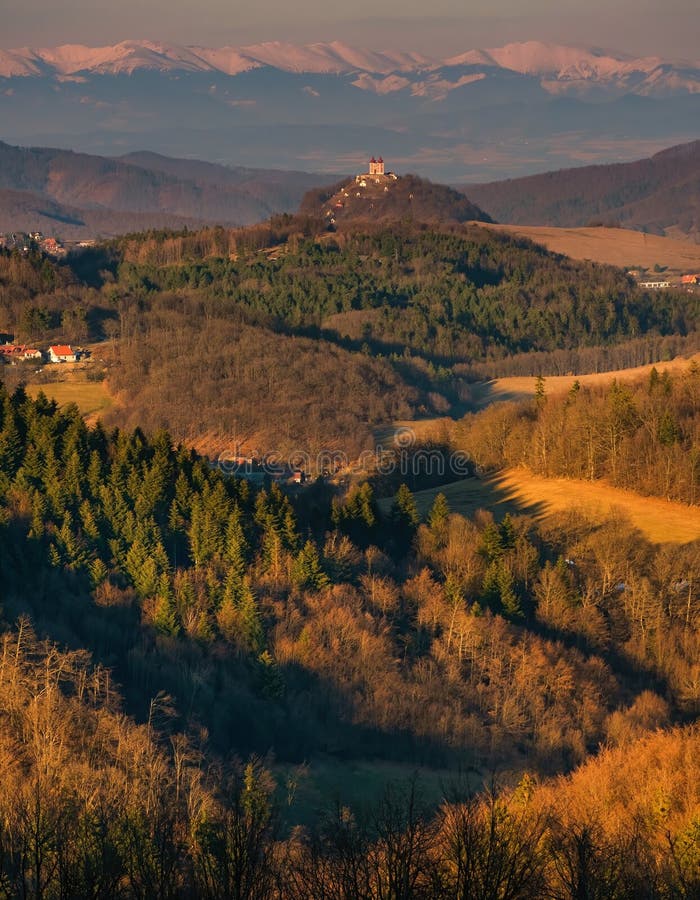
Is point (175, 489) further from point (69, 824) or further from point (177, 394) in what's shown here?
point (177, 394)

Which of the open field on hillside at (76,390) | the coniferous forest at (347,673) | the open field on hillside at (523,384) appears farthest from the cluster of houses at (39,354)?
the coniferous forest at (347,673)

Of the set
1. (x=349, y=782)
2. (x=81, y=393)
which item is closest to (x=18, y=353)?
(x=81, y=393)

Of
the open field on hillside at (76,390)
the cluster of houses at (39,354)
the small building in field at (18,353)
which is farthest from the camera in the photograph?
the small building in field at (18,353)

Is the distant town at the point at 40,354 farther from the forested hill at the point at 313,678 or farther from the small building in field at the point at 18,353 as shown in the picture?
the forested hill at the point at 313,678

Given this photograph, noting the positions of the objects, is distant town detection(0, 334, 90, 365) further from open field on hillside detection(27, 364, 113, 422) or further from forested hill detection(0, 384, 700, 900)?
forested hill detection(0, 384, 700, 900)

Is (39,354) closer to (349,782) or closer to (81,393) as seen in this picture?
(81,393)

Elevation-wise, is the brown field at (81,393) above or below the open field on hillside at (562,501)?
above

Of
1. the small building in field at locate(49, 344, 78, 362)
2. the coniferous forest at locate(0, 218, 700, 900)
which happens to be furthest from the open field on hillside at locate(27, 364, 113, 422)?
the coniferous forest at locate(0, 218, 700, 900)
